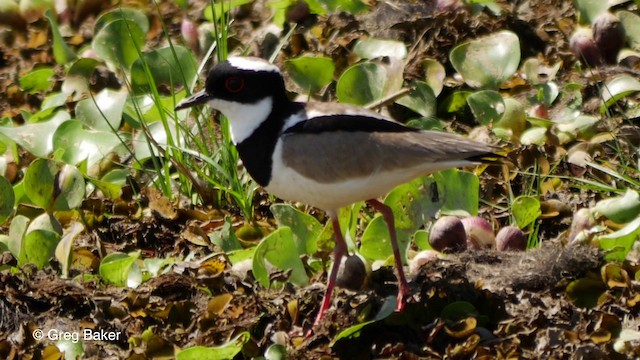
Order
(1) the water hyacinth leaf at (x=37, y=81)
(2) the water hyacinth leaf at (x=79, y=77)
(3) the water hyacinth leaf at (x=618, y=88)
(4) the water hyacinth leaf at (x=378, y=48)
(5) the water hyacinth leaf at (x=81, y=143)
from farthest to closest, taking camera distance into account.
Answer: (1) the water hyacinth leaf at (x=37, y=81) < (2) the water hyacinth leaf at (x=79, y=77) < (4) the water hyacinth leaf at (x=378, y=48) < (5) the water hyacinth leaf at (x=81, y=143) < (3) the water hyacinth leaf at (x=618, y=88)

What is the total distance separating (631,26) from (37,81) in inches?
131

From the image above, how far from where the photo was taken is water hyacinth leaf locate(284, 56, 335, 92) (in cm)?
625

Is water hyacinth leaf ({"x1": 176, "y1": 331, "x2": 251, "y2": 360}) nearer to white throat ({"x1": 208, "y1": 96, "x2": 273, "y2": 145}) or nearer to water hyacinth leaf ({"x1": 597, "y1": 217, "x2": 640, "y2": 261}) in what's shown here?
white throat ({"x1": 208, "y1": 96, "x2": 273, "y2": 145})

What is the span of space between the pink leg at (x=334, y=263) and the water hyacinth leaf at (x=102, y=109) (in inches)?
67.6

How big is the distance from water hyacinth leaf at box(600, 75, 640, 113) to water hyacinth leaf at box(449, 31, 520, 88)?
487mm

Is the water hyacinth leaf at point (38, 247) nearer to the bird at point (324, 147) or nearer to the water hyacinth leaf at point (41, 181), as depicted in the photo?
the water hyacinth leaf at point (41, 181)

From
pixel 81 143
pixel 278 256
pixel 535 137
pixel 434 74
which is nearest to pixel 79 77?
pixel 81 143

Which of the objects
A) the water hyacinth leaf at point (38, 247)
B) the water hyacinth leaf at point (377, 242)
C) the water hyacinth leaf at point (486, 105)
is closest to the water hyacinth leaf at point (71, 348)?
the water hyacinth leaf at point (38, 247)

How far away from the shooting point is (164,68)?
654cm

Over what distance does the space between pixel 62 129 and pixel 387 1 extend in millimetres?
2097

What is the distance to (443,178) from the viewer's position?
544cm

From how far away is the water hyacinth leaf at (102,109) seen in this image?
6.29 meters

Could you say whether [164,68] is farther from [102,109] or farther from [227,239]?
[227,239]

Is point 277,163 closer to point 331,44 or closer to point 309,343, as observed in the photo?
point 309,343
